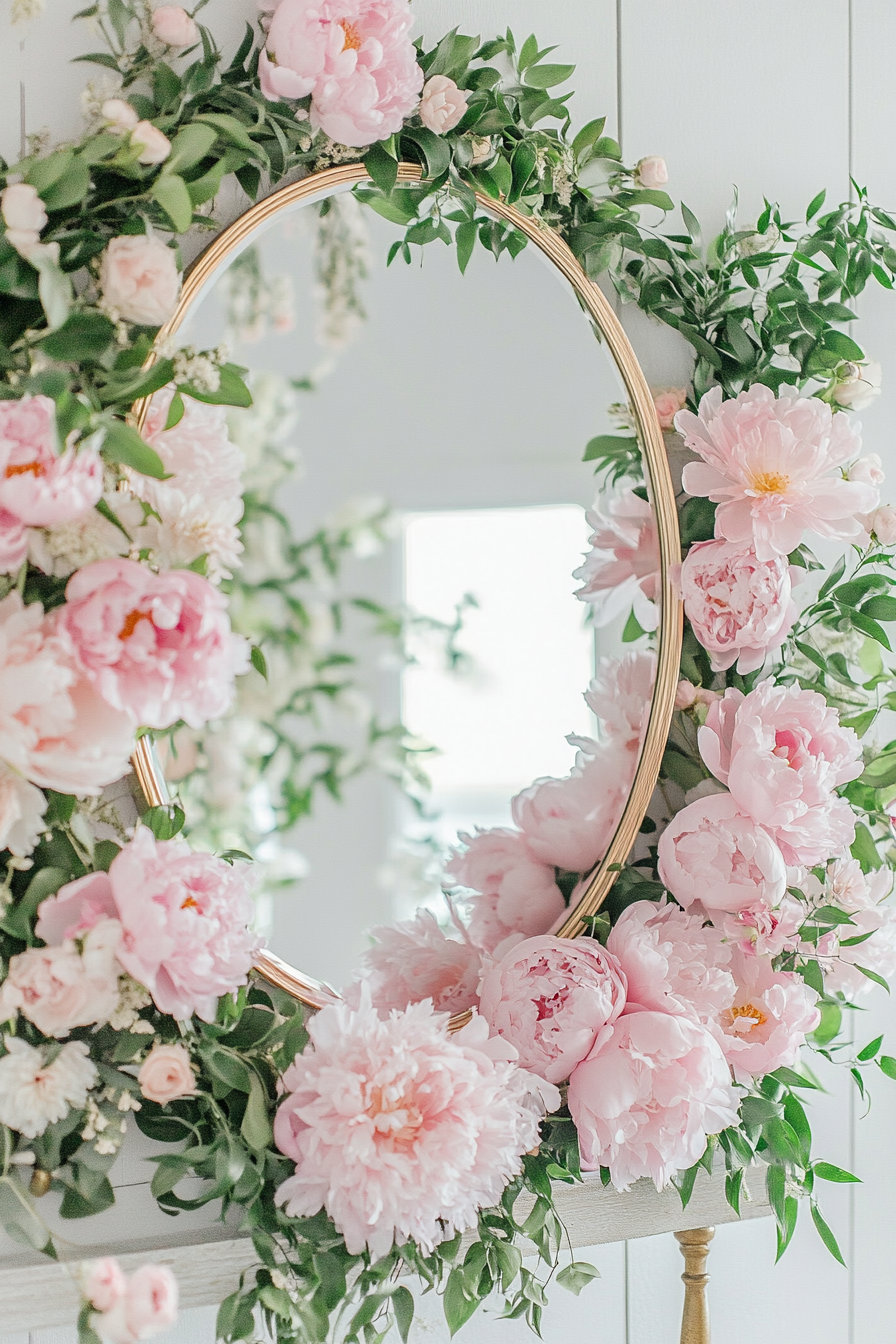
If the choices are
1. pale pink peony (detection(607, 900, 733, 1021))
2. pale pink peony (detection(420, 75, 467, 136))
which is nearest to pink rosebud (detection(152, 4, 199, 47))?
pale pink peony (detection(420, 75, 467, 136))

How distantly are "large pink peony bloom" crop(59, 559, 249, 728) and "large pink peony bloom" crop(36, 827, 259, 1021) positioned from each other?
0.37ft

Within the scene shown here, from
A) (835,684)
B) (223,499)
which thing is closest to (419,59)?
(223,499)

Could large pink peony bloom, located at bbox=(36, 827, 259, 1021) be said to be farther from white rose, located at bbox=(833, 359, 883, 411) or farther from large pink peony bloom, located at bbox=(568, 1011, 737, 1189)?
white rose, located at bbox=(833, 359, 883, 411)

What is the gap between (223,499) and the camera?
0.77 meters

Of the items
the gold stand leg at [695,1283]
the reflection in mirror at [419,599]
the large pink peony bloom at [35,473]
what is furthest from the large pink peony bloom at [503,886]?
the large pink peony bloom at [35,473]

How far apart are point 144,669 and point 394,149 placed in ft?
1.47

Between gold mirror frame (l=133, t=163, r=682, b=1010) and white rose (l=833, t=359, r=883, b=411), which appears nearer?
gold mirror frame (l=133, t=163, r=682, b=1010)

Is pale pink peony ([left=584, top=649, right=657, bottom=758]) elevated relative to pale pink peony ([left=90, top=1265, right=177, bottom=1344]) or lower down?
elevated

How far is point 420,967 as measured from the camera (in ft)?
2.94

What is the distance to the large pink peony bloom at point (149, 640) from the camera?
25.6 inches

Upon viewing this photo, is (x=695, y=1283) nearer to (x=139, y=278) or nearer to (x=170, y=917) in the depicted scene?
(x=170, y=917)

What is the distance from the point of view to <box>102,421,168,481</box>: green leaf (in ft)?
2.19

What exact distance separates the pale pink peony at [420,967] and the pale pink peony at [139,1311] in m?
0.26

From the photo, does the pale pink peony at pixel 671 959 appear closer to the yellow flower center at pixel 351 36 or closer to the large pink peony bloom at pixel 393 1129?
the large pink peony bloom at pixel 393 1129
